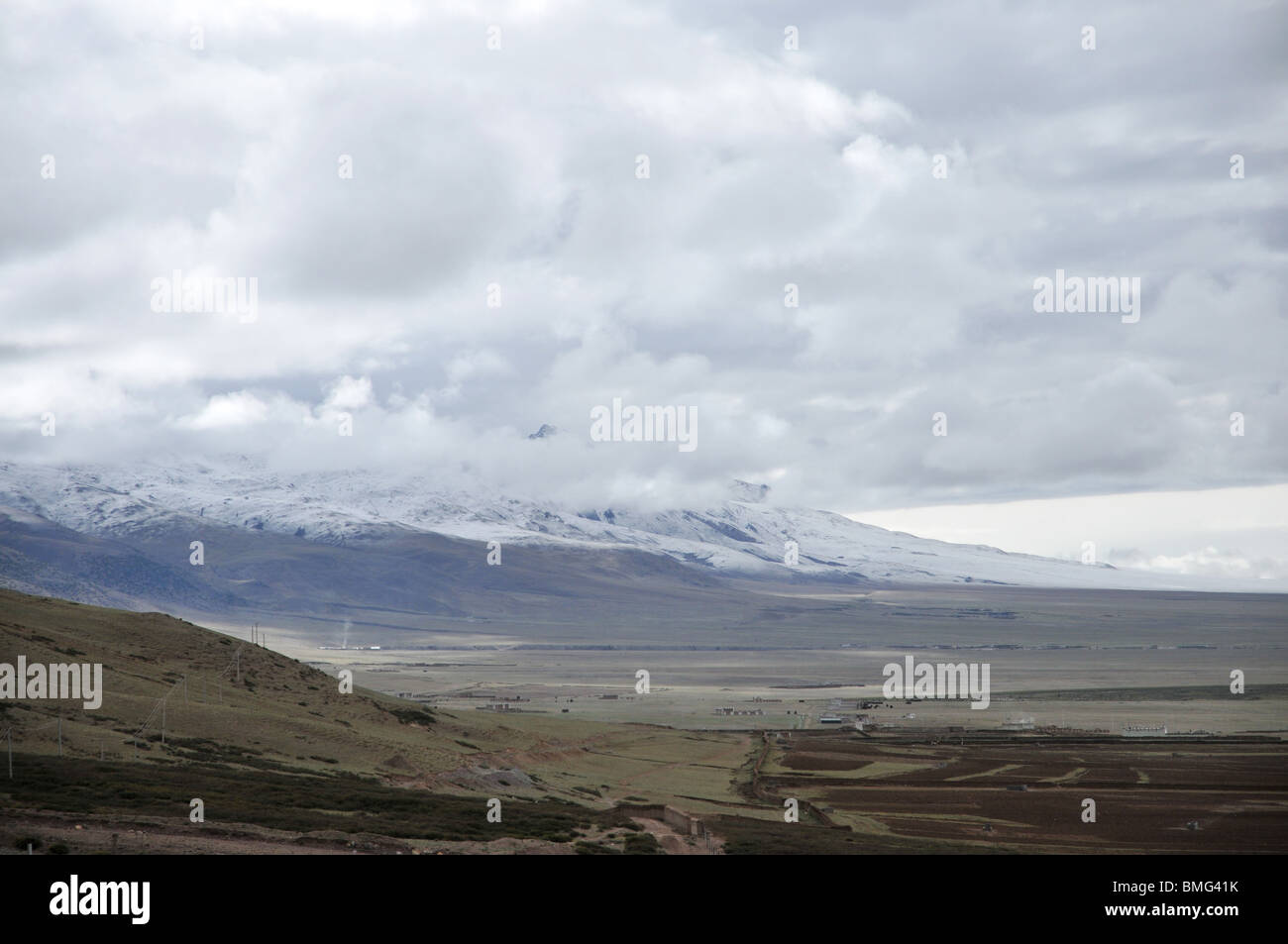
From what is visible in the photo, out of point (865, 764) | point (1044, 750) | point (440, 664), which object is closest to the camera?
point (865, 764)

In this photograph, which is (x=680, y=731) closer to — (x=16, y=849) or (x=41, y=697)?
(x=41, y=697)

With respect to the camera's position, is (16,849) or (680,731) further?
(680,731)

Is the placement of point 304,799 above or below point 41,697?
below

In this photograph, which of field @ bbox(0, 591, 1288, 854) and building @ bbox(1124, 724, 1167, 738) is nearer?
field @ bbox(0, 591, 1288, 854)

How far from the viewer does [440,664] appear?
181 m

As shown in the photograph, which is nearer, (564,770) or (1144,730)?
(564,770)

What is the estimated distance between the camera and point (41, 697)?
42344 millimetres

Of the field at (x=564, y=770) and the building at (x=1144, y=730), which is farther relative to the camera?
the building at (x=1144, y=730)
